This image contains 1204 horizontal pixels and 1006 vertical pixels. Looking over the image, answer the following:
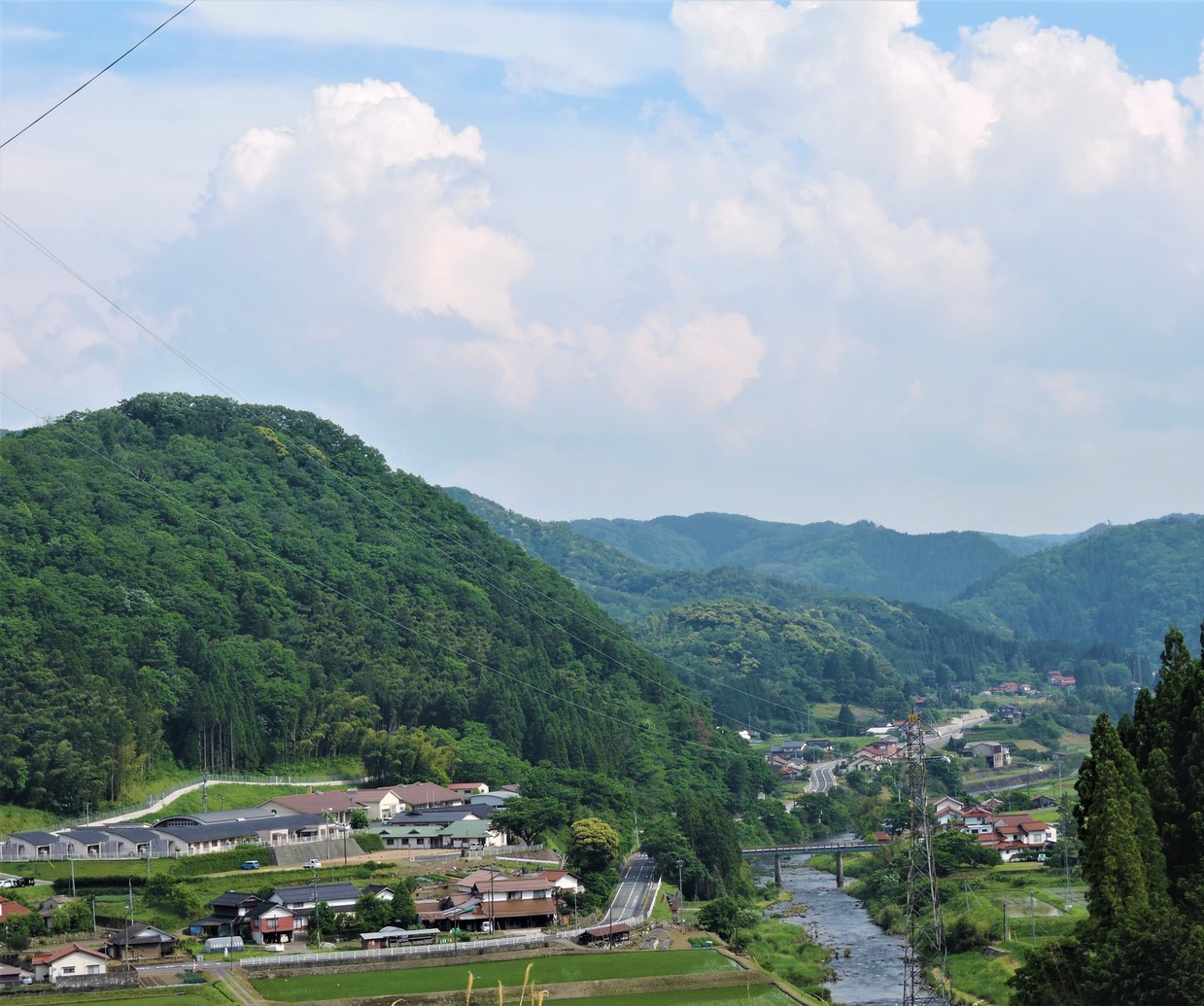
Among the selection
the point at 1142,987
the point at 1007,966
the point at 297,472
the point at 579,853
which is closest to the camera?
the point at 1142,987

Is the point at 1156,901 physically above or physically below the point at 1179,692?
below

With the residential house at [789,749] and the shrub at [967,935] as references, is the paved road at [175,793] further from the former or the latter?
the residential house at [789,749]

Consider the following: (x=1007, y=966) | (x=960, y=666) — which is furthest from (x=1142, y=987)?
(x=960, y=666)

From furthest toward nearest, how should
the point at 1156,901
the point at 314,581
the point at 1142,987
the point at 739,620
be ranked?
the point at 739,620 < the point at 314,581 < the point at 1156,901 < the point at 1142,987

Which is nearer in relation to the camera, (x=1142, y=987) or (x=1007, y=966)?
(x=1142, y=987)

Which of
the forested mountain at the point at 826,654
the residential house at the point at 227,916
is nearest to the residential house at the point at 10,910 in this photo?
the residential house at the point at 227,916

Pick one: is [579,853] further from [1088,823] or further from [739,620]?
[739,620]

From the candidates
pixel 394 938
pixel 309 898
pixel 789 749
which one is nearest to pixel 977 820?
pixel 394 938

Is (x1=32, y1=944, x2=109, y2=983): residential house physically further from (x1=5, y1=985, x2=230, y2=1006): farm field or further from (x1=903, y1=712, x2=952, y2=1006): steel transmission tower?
(x1=903, y1=712, x2=952, y2=1006): steel transmission tower
